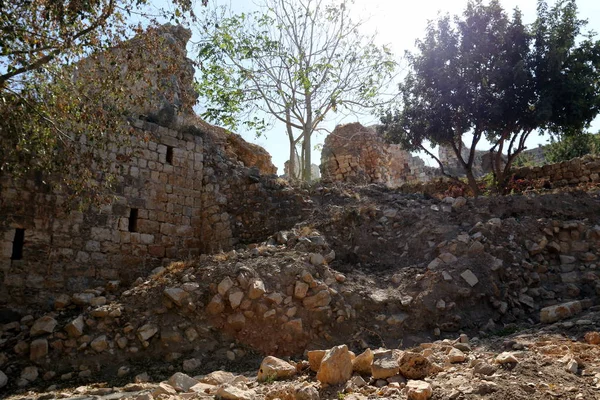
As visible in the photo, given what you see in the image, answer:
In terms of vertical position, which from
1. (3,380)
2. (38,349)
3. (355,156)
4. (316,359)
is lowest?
(3,380)

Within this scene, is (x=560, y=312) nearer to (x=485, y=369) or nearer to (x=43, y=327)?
(x=485, y=369)

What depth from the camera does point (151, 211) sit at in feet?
33.1

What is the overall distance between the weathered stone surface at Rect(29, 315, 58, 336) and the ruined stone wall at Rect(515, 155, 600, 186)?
12.2 metres

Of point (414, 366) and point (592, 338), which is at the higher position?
point (592, 338)

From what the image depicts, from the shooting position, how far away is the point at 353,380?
4.39m

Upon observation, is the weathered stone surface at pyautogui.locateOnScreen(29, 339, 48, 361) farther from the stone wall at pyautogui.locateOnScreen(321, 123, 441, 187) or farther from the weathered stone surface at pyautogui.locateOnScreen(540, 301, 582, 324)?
the stone wall at pyautogui.locateOnScreen(321, 123, 441, 187)

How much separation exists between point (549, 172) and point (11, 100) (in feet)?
41.9

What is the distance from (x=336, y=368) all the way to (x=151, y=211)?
6598 millimetres

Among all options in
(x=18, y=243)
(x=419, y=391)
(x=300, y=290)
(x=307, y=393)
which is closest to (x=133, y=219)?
(x=18, y=243)

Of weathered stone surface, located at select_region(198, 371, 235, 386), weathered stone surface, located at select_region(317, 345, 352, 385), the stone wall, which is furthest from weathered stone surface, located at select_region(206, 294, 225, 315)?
the stone wall

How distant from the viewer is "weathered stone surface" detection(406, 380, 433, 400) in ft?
12.8

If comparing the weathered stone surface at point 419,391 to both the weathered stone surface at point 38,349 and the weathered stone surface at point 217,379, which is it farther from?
the weathered stone surface at point 38,349

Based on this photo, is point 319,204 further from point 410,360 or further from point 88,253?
point 410,360

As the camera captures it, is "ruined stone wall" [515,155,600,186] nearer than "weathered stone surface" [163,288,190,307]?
No
